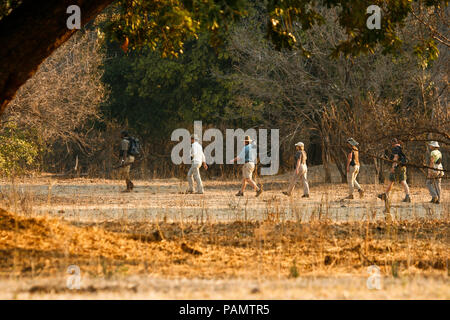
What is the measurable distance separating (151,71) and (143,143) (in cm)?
474

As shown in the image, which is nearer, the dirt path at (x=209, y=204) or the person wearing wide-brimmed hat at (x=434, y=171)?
the dirt path at (x=209, y=204)

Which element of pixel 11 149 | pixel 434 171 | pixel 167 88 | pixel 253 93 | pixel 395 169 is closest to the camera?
pixel 395 169

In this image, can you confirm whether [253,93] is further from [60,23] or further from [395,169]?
[60,23]

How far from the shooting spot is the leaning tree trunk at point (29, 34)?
384 inches

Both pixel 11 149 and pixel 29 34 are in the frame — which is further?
pixel 11 149

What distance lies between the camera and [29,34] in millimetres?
9758

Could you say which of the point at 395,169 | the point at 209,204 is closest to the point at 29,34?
the point at 209,204

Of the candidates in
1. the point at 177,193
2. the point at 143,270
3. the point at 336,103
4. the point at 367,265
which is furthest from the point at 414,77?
the point at 143,270

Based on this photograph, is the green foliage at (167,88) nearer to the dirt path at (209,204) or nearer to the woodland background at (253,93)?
the woodland background at (253,93)

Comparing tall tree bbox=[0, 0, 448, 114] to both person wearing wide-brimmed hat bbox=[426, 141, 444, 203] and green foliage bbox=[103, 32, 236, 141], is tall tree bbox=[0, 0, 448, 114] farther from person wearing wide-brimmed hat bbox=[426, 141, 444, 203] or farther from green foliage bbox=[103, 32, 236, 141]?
green foliage bbox=[103, 32, 236, 141]

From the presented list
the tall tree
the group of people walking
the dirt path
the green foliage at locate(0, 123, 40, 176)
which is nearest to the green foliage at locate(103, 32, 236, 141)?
the dirt path

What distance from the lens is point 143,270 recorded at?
8.95 m

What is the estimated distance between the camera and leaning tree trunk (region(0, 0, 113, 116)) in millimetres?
9742

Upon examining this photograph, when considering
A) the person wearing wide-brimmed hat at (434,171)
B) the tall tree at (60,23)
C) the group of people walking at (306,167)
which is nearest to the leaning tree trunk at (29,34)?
the tall tree at (60,23)
